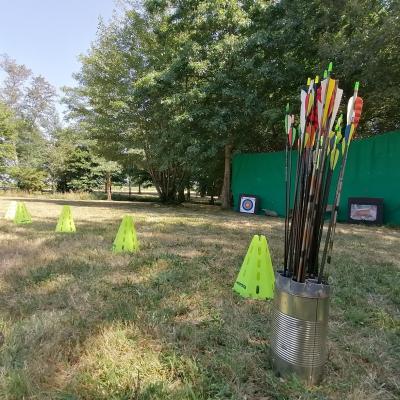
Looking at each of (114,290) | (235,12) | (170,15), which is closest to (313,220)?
(114,290)

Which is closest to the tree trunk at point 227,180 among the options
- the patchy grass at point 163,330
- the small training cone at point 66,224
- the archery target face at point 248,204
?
the archery target face at point 248,204

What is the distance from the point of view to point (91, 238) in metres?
4.33

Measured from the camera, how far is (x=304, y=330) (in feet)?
4.58

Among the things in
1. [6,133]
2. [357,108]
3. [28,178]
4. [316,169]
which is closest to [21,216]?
[316,169]

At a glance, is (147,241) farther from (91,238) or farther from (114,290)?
(114,290)

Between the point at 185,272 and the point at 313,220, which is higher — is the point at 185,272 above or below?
below

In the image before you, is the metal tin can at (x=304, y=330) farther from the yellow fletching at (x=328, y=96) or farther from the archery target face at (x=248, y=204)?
the archery target face at (x=248, y=204)

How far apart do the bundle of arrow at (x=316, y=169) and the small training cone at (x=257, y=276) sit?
855mm

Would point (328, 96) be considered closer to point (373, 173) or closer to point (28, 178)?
point (373, 173)

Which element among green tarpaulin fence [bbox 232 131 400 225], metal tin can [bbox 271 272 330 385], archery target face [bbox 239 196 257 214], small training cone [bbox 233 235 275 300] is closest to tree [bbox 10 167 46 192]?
archery target face [bbox 239 196 257 214]

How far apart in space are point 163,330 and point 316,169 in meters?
1.19

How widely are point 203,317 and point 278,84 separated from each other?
7.81m

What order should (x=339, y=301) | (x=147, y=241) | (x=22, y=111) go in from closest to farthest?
(x=339, y=301)
(x=147, y=241)
(x=22, y=111)

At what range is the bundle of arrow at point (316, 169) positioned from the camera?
1475mm
